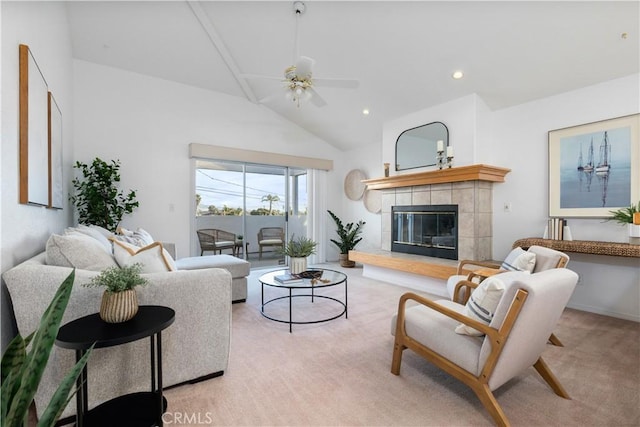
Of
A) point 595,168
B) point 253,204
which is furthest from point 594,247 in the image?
point 253,204

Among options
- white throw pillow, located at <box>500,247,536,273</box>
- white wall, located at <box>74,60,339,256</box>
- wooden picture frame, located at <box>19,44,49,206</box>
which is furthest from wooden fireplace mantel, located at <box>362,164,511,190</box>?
wooden picture frame, located at <box>19,44,49,206</box>

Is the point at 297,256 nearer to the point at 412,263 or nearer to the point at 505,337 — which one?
the point at 412,263

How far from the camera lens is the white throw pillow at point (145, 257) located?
183cm

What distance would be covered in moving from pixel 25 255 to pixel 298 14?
3023 millimetres

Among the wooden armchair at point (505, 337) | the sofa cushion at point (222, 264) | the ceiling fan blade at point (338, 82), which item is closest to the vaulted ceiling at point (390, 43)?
the ceiling fan blade at point (338, 82)

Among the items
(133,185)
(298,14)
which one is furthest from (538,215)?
(133,185)

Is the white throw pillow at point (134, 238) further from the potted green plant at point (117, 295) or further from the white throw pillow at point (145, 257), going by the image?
the potted green plant at point (117, 295)

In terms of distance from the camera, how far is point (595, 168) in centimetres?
311

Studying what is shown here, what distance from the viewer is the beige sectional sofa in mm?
1402

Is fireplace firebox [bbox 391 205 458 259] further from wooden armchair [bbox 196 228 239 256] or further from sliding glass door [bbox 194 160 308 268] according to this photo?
wooden armchair [bbox 196 228 239 256]

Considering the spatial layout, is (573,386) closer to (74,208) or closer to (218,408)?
(218,408)

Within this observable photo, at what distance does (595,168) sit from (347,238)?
12.0 ft

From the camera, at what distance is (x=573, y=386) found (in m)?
1.80

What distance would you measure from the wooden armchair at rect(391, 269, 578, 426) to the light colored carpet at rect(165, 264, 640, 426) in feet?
0.60
